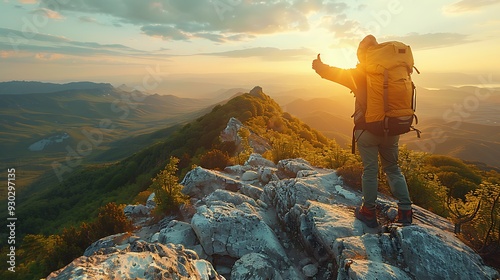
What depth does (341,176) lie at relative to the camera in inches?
370

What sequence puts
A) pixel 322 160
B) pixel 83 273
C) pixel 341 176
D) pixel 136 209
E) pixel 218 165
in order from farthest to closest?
pixel 218 165
pixel 322 160
pixel 136 209
pixel 341 176
pixel 83 273

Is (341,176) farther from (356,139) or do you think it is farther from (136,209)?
(136,209)

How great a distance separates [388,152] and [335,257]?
8.69ft

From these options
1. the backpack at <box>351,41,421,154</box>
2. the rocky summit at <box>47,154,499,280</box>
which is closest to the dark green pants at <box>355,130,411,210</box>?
the backpack at <box>351,41,421,154</box>

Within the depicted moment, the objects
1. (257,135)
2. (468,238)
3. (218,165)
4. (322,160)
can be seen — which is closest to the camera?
(468,238)

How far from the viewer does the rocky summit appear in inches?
179

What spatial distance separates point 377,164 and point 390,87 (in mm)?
1819

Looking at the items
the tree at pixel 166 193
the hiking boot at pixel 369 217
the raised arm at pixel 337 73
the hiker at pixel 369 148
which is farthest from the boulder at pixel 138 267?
the raised arm at pixel 337 73

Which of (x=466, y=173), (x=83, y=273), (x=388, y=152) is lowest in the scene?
(x=466, y=173)

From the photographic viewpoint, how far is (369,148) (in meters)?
6.22

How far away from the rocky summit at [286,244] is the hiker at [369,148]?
0.44 m

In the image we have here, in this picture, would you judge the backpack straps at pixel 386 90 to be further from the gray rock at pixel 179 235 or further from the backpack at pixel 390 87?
the gray rock at pixel 179 235

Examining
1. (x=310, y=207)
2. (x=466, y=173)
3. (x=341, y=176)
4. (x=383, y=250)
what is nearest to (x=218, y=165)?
(x=341, y=176)

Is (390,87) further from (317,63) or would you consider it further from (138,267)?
(138,267)
